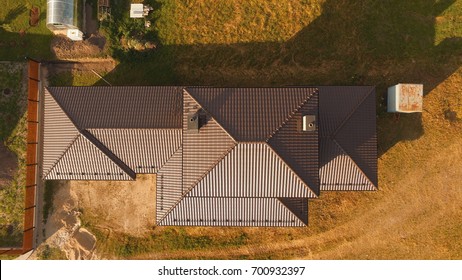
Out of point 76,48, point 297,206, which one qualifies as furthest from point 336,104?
point 76,48

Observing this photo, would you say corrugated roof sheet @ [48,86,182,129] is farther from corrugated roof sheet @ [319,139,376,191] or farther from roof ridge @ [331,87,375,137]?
roof ridge @ [331,87,375,137]

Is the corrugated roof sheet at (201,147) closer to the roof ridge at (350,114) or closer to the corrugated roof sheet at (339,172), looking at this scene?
the corrugated roof sheet at (339,172)

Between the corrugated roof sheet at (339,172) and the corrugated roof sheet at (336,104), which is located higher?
the corrugated roof sheet at (336,104)

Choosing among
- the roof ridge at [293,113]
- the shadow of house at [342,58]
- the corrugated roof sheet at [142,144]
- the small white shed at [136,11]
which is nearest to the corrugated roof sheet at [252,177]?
the roof ridge at [293,113]

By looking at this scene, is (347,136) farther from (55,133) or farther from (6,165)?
(6,165)

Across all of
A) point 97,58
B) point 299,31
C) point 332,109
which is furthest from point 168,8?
point 332,109
